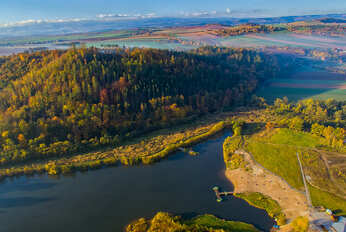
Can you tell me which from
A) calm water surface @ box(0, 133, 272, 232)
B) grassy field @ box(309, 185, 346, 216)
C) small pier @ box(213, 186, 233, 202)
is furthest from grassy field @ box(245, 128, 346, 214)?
small pier @ box(213, 186, 233, 202)

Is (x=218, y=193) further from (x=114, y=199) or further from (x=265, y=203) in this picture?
(x=114, y=199)

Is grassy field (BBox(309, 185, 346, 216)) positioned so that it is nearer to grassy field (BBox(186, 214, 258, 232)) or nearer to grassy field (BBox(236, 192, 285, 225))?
grassy field (BBox(236, 192, 285, 225))

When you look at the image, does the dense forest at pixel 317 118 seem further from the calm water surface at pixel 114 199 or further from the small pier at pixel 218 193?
the small pier at pixel 218 193

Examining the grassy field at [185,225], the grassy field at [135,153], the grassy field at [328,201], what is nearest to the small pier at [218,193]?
the grassy field at [185,225]

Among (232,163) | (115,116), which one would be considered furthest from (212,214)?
(115,116)

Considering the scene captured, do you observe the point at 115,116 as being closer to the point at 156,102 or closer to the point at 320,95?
the point at 156,102

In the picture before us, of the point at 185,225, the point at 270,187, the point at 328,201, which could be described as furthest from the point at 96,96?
Answer: the point at 328,201
